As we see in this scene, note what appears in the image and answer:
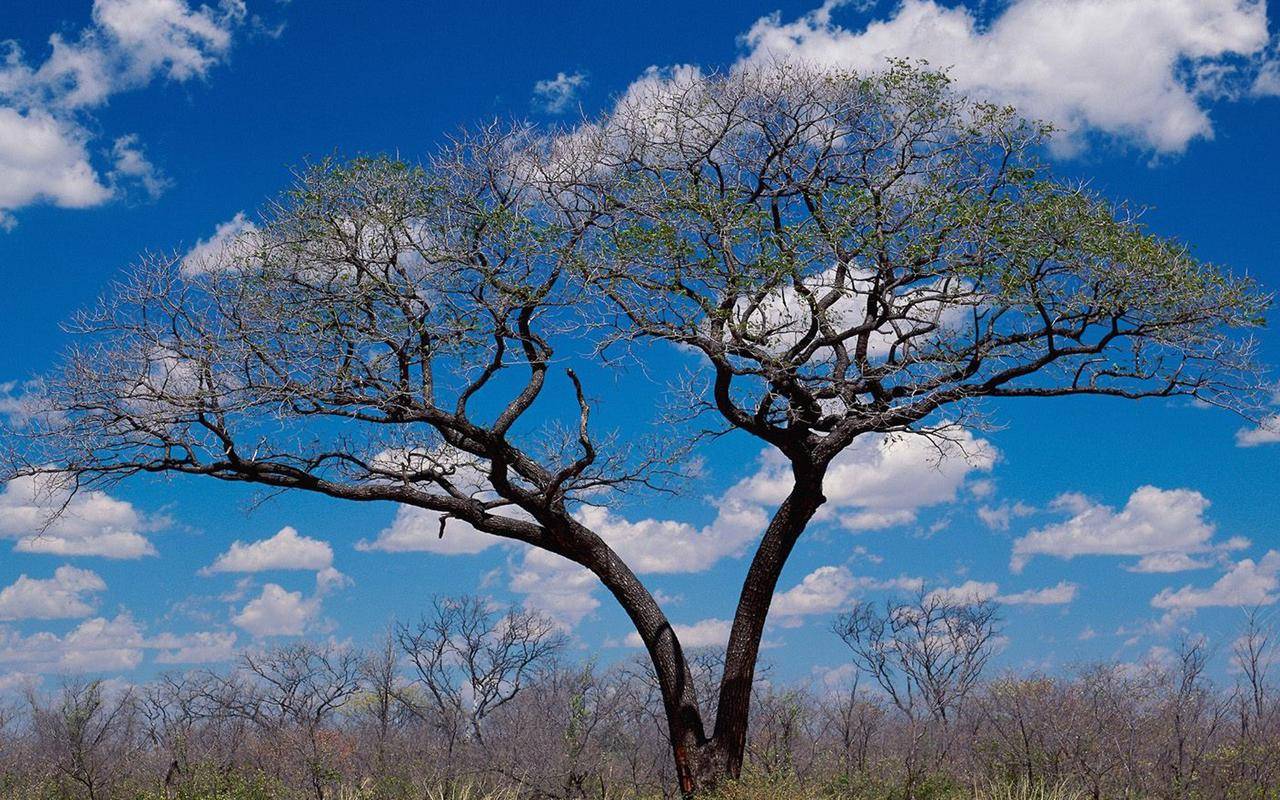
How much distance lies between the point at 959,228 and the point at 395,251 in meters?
7.13

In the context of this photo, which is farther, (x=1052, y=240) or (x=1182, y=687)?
(x=1182, y=687)

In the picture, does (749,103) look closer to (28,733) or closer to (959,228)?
(959,228)

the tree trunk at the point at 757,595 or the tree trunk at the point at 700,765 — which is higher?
the tree trunk at the point at 757,595

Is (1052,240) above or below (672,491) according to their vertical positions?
above

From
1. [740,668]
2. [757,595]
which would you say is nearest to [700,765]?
[740,668]

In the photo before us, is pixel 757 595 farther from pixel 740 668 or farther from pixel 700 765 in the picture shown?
pixel 700 765

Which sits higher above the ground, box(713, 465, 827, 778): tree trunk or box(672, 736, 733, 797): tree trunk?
box(713, 465, 827, 778): tree trunk

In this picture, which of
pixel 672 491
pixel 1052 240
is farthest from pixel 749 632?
pixel 1052 240

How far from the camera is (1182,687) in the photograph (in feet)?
61.9

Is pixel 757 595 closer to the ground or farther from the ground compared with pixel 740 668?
farther from the ground

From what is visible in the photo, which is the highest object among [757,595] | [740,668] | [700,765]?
[757,595]

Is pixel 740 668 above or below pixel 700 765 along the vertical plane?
above

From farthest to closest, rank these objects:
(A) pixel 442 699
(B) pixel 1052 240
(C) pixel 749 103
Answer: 1. (A) pixel 442 699
2. (C) pixel 749 103
3. (B) pixel 1052 240

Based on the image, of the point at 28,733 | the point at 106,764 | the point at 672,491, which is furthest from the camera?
the point at 28,733
